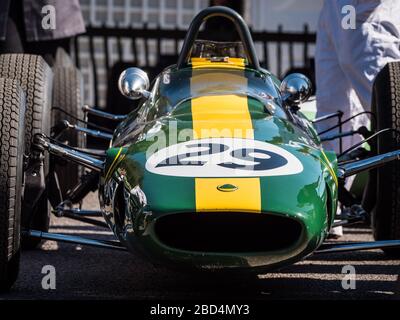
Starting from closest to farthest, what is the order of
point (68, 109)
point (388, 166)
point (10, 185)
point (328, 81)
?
1. point (10, 185)
2. point (388, 166)
3. point (68, 109)
4. point (328, 81)

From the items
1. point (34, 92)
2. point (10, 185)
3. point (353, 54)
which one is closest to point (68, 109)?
point (34, 92)

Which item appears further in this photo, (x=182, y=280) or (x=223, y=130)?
(x=182, y=280)

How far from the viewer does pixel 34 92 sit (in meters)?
5.21

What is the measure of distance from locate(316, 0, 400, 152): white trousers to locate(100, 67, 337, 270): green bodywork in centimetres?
174

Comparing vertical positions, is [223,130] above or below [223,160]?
above

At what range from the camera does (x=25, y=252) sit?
5512 millimetres

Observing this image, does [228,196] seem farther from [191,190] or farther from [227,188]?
[191,190]

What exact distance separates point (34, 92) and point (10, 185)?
44.6 inches

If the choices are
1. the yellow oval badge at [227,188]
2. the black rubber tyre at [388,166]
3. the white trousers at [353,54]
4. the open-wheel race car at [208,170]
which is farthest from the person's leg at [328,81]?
the yellow oval badge at [227,188]

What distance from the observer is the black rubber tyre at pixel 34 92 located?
5105mm

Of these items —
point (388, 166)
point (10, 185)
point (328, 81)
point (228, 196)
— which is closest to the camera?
point (228, 196)

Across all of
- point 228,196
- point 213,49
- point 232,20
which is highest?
point 232,20
